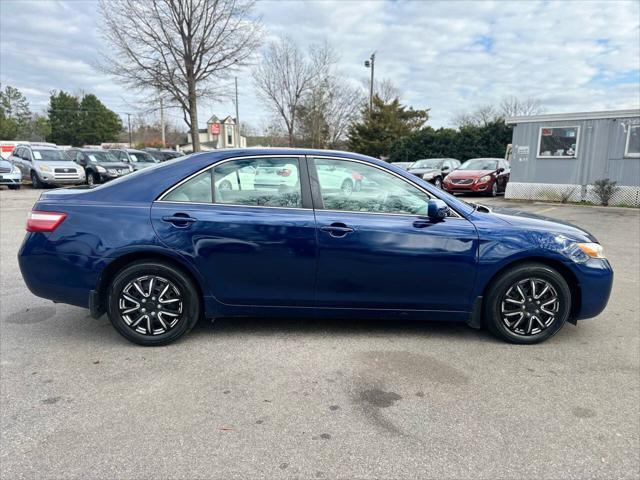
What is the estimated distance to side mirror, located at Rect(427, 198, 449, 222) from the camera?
349 cm

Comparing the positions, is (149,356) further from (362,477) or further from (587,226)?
(587,226)

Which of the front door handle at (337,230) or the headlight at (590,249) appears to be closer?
the front door handle at (337,230)

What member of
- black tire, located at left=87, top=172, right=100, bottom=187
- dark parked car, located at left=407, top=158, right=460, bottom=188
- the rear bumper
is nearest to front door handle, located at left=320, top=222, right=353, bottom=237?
the rear bumper

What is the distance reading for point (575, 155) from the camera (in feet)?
46.0

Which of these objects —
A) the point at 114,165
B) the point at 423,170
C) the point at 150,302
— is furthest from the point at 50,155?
the point at 150,302

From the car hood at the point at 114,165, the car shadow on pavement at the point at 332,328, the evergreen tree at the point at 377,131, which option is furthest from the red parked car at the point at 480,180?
the evergreen tree at the point at 377,131

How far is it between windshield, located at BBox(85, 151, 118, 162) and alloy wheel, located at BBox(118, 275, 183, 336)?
764 inches

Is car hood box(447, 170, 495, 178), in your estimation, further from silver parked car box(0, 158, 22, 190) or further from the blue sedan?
silver parked car box(0, 158, 22, 190)

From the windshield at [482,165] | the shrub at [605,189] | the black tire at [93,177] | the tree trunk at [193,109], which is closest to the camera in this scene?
the shrub at [605,189]

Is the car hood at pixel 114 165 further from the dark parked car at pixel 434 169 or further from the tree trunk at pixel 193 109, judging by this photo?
the dark parked car at pixel 434 169

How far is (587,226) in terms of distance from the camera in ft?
32.8

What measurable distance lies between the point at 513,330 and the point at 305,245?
1910mm

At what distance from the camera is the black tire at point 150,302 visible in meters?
3.53

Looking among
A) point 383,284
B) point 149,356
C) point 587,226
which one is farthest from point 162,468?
point 587,226
